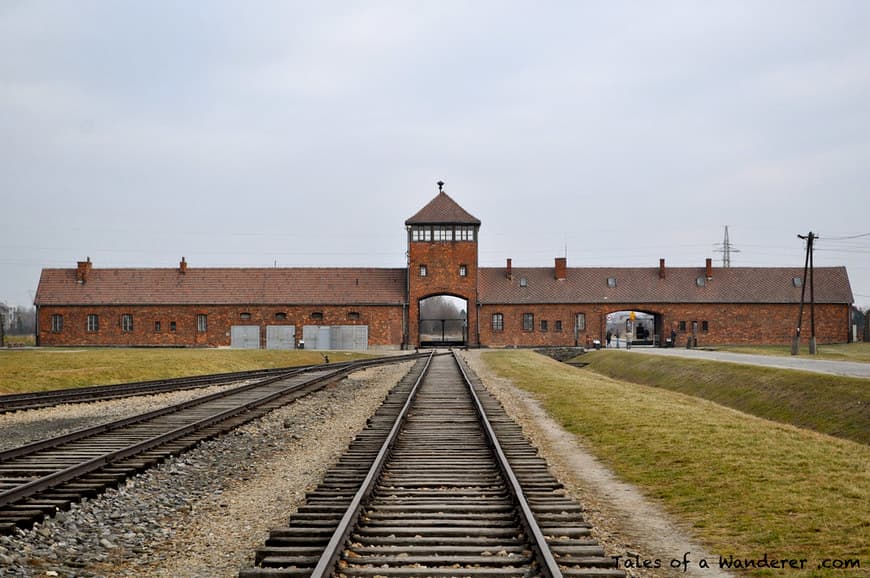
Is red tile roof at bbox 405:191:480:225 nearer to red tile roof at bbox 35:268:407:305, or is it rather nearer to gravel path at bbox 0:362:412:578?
red tile roof at bbox 35:268:407:305

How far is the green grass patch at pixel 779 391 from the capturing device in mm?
18344

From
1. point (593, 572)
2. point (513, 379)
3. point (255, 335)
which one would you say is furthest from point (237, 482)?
point (255, 335)

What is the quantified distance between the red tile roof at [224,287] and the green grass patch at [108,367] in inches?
579

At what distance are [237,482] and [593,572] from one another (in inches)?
216

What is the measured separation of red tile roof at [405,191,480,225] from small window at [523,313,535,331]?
764 centimetres

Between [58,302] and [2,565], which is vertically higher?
[58,302]

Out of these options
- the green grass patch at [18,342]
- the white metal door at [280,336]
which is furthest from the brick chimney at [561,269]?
the green grass patch at [18,342]

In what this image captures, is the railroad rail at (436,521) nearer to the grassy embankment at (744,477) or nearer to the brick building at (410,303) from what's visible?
the grassy embankment at (744,477)

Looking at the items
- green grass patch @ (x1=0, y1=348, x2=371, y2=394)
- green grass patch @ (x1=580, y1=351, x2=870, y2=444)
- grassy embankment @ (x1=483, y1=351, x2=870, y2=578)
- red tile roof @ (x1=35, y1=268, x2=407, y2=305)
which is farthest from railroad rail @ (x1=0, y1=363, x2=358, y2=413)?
red tile roof @ (x1=35, y1=268, x2=407, y2=305)

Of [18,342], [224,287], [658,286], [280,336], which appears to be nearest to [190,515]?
[280,336]

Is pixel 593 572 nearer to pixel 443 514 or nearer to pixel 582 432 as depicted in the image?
pixel 443 514

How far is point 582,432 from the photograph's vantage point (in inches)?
568

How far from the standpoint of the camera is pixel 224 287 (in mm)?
58688

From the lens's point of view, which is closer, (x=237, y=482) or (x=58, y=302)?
(x=237, y=482)
